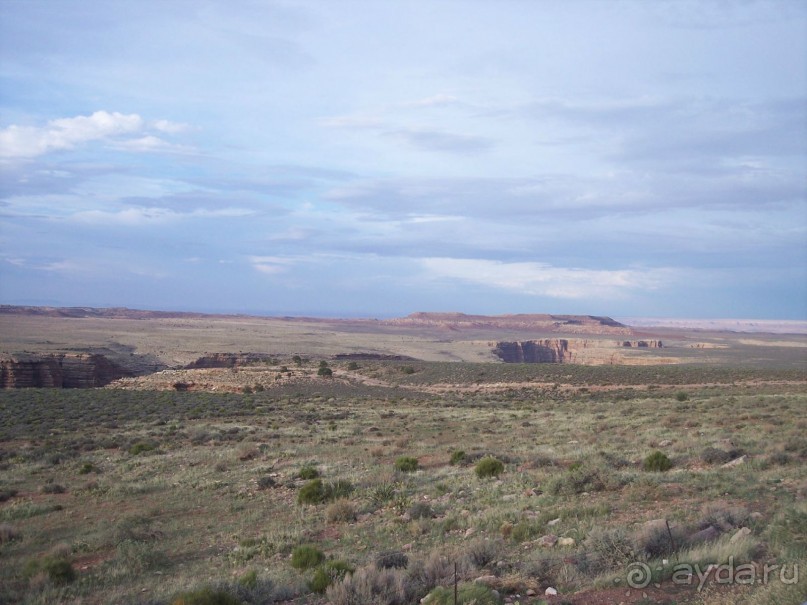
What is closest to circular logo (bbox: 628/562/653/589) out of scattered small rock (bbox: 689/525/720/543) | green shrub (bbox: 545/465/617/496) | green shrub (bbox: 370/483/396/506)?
scattered small rock (bbox: 689/525/720/543)

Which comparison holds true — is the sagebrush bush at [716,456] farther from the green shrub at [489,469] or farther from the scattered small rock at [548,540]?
the scattered small rock at [548,540]

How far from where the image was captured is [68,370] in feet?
187

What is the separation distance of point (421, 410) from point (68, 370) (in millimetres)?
38973

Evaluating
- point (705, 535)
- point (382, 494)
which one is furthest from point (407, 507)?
point (705, 535)

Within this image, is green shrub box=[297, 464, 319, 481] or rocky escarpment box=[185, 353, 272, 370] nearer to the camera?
green shrub box=[297, 464, 319, 481]

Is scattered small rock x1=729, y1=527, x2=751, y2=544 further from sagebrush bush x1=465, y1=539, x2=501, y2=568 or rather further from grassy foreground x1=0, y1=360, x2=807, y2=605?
sagebrush bush x1=465, y1=539, x2=501, y2=568

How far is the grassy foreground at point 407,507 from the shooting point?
7109 mm

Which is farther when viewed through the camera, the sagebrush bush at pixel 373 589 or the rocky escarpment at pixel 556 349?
the rocky escarpment at pixel 556 349

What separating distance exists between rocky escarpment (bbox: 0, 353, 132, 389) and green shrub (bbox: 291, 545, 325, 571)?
5250 cm

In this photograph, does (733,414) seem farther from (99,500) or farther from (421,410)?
(99,500)

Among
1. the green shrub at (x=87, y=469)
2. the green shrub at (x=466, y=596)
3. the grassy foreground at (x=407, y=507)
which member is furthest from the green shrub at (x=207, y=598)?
the green shrub at (x=87, y=469)

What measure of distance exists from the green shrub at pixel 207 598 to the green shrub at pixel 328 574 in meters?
1.00

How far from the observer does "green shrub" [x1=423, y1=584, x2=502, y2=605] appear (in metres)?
6.25

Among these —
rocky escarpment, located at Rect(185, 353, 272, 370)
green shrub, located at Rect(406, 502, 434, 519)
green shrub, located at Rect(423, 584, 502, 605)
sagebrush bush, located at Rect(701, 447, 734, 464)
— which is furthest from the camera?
rocky escarpment, located at Rect(185, 353, 272, 370)
